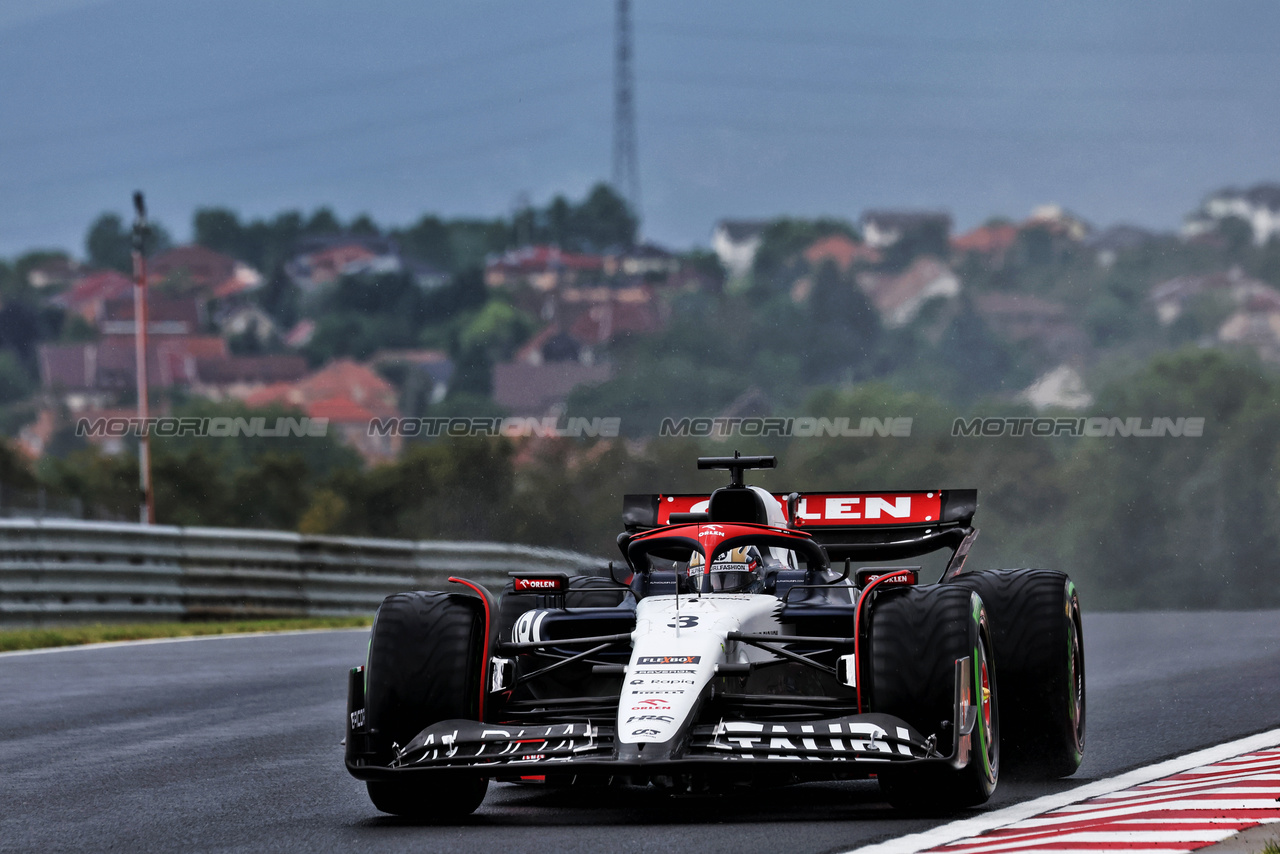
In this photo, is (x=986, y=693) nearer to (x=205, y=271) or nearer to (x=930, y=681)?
(x=930, y=681)

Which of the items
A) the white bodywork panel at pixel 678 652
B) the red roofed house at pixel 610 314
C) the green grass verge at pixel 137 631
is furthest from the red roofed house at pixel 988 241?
the white bodywork panel at pixel 678 652

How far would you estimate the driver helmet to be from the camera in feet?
28.2

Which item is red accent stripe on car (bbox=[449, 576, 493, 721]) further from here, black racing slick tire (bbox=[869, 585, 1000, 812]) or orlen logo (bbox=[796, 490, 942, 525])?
orlen logo (bbox=[796, 490, 942, 525])

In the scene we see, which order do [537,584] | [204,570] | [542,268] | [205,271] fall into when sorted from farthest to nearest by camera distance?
[205,271], [542,268], [204,570], [537,584]

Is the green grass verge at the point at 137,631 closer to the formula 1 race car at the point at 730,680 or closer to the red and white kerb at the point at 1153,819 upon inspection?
the formula 1 race car at the point at 730,680

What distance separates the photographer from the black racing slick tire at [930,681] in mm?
7145

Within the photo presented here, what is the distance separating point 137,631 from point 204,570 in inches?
90.1

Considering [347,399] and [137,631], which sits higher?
[347,399]

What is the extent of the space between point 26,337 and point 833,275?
168ft

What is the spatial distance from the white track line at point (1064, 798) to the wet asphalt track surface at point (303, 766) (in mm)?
123

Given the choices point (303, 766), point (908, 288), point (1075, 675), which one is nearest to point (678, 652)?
point (1075, 675)

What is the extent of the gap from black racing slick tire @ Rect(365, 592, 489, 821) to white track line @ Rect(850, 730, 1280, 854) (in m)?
1.92

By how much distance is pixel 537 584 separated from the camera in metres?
8.76

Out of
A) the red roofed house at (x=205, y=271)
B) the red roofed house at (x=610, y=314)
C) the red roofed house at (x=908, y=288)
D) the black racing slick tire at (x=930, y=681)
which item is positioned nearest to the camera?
the black racing slick tire at (x=930, y=681)
